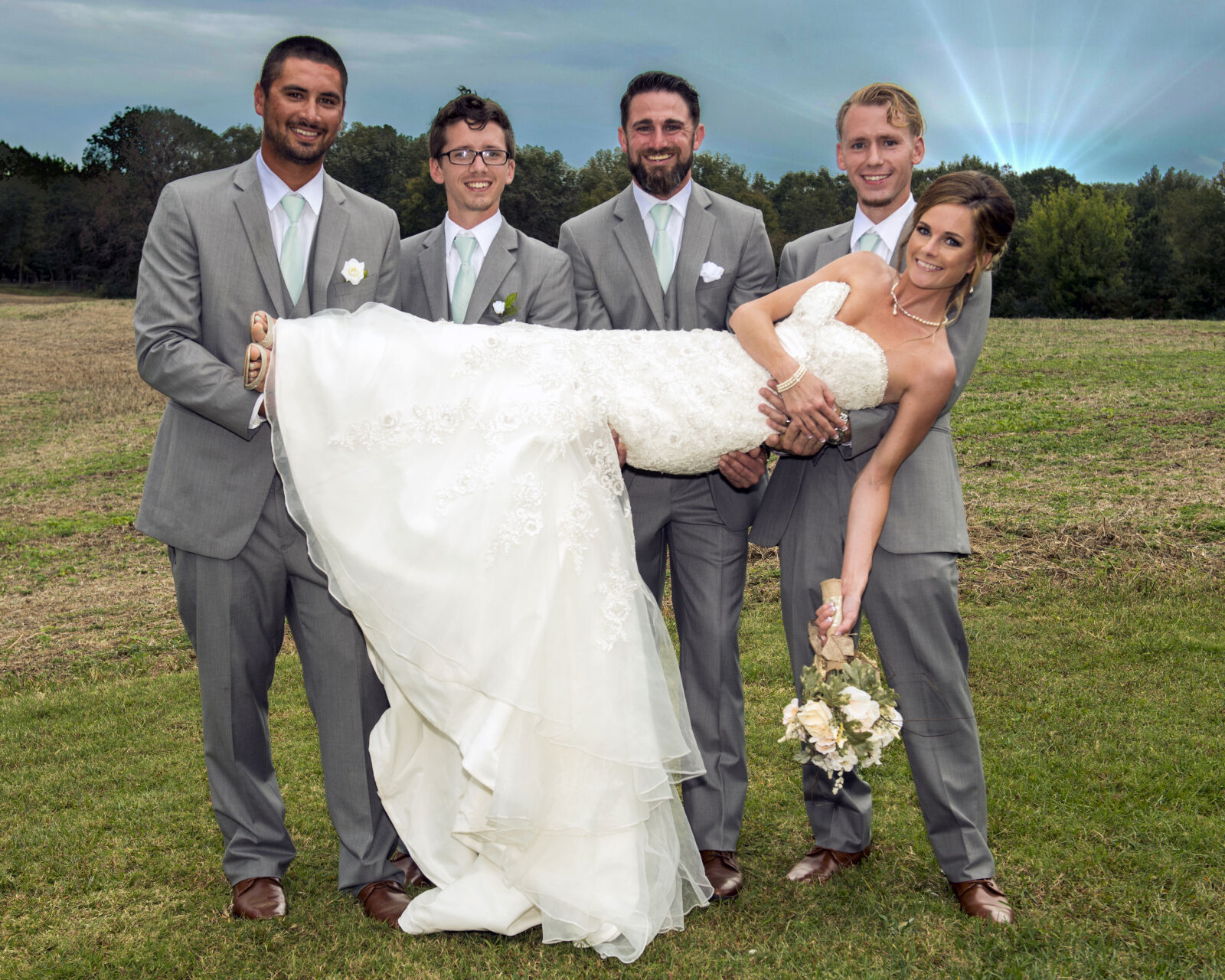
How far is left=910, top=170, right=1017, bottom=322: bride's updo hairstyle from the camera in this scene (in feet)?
12.6

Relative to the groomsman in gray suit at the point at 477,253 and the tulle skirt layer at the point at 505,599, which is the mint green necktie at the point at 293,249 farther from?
the groomsman in gray suit at the point at 477,253

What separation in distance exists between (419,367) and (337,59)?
4.59 feet

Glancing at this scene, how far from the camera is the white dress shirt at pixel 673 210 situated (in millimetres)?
4762

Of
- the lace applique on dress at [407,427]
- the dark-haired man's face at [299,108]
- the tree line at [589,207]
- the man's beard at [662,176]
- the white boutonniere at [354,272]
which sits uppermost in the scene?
the tree line at [589,207]

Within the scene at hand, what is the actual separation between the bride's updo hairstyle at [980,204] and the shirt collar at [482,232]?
1.84 meters

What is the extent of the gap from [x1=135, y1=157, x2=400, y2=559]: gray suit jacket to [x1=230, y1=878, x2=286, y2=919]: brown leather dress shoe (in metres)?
1.37

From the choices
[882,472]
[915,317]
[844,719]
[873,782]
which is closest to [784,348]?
[915,317]

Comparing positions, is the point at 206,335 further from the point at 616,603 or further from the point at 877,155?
the point at 877,155

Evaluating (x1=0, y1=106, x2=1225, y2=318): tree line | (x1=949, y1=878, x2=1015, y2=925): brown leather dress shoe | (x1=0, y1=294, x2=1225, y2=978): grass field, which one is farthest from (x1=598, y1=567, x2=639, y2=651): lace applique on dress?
(x1=0, y1=106, x2=1225, y2=318): tree line

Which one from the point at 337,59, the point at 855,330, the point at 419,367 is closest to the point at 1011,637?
the point at 855,330

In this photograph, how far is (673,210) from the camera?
477 cm

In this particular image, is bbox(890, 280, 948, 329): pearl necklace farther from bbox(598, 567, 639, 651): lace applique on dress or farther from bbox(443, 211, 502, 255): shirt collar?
bbox(443, 211, 502, 255): shirt collar

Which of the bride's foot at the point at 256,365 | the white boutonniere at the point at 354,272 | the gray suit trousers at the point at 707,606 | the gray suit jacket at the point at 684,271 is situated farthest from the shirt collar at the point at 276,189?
the gray suit trousers at the point at 707,606

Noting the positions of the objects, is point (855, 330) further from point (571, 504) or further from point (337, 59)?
point (337, 59)
